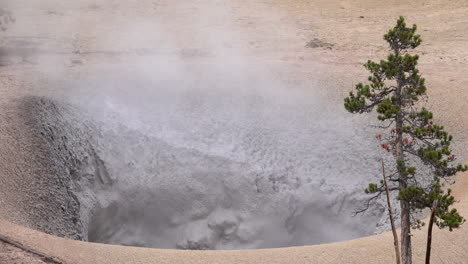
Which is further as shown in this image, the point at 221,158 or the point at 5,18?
the point at 5,18

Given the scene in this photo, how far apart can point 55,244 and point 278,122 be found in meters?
5.59

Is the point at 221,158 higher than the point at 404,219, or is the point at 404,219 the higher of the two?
the point at 404,219

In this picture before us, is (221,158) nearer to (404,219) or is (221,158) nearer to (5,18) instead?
(404,219)

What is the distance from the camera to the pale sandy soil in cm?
727

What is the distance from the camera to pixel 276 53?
15.9 metres

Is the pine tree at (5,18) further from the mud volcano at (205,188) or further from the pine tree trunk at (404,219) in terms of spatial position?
the pine tree trunk at (404,219)

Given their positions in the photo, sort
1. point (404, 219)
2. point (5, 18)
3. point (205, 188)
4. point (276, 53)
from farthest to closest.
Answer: point (5, 18) < point (276, 53) < point (205, 188) < point (404, 219)

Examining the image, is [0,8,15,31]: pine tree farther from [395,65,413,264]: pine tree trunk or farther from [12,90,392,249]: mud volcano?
[395,65,413,264]: pine tree trunk

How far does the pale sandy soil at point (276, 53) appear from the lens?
286 inches

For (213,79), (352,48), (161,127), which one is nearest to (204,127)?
(161,127)

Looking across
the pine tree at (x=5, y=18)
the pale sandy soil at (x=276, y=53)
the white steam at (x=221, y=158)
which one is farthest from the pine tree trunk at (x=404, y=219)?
the pine tree at (x=5, y=18)

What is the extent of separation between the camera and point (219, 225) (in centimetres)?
1052

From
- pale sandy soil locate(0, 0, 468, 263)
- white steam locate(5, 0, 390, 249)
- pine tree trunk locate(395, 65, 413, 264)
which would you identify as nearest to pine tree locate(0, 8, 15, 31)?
pale sandy soil locate(0, 0, 468, 263)

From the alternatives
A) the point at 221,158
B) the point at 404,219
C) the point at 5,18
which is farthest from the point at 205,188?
the point at 5,18
